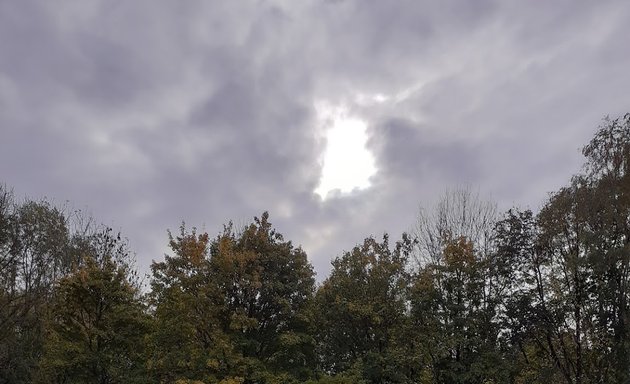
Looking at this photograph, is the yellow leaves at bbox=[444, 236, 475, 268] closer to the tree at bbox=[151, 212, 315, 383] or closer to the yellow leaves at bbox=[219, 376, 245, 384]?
the tree at bbox=[151, 212, 315, 383]

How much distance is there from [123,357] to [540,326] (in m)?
19.1

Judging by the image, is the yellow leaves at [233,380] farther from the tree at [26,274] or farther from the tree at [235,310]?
the tree at [26,274]

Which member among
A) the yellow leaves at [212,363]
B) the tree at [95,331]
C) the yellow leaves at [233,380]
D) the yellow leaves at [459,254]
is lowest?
the yellow leaves at [233,380]

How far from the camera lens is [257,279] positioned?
74.9 feet

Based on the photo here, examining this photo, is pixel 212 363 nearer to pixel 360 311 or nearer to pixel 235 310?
pixel 235 310

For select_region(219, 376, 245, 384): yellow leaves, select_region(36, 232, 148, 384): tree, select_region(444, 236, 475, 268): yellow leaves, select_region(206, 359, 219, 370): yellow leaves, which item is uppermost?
select_region(444, 236, 475, 268): yellow leaves

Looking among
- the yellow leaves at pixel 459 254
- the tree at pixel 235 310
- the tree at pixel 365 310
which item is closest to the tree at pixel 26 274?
the tree at pixel 235 310

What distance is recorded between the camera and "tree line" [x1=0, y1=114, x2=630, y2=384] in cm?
2192

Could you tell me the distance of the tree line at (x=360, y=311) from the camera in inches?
863

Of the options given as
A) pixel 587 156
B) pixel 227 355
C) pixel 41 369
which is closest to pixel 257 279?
pixel 227 355

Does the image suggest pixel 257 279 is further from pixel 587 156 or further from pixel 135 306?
pixel 587 156

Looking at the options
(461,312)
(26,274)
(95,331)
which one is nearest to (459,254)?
(461,312)

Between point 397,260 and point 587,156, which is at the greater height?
point 587,156

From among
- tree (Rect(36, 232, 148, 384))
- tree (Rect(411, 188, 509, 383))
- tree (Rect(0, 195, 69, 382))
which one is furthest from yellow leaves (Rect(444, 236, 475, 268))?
tree (Rect(0, 195, 69, 382))
